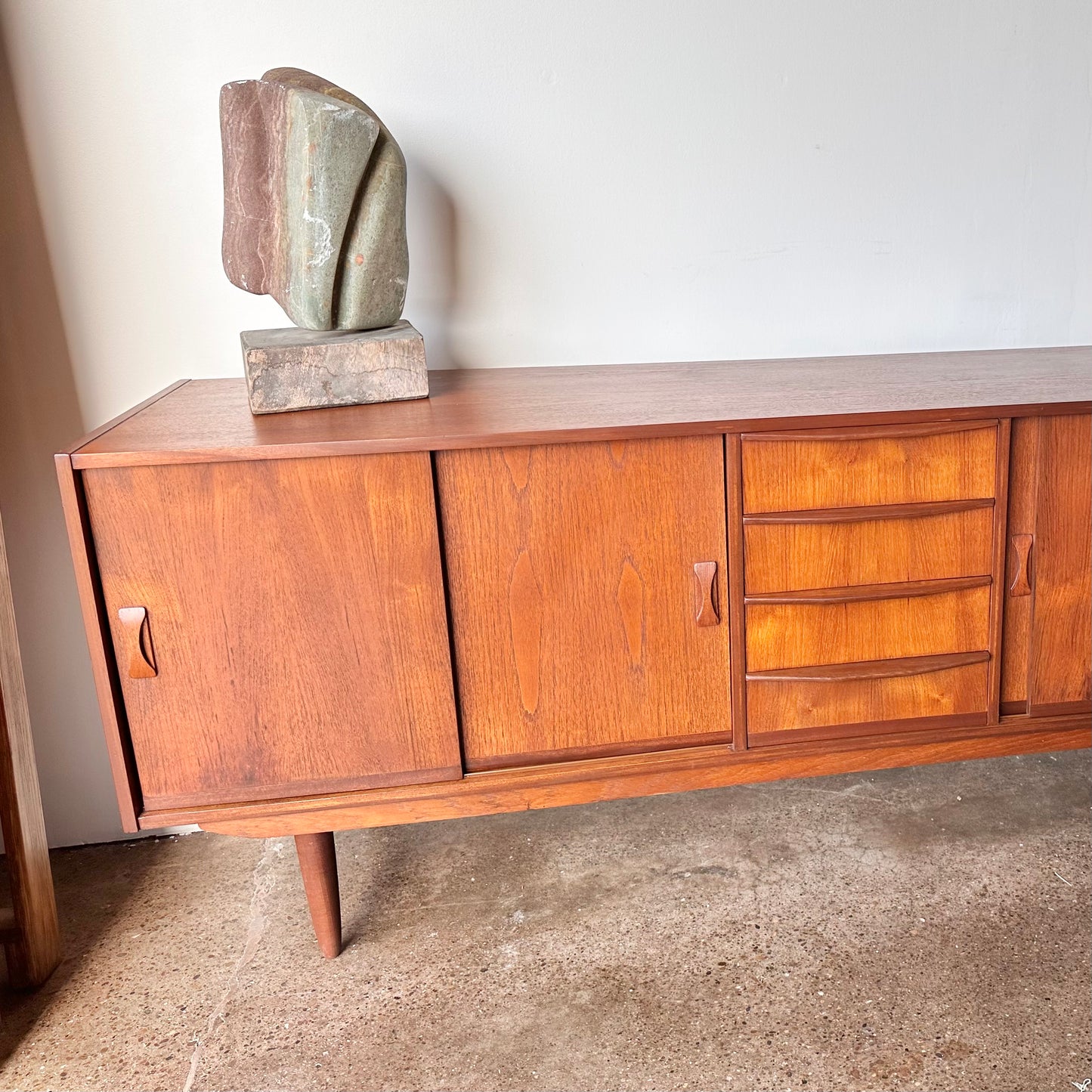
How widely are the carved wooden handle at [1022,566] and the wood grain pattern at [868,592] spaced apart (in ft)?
0.18

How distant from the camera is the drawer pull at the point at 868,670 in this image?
1.40m

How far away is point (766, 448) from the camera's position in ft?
4.33

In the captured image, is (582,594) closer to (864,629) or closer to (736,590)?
(736,590)

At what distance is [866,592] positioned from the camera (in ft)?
4.51

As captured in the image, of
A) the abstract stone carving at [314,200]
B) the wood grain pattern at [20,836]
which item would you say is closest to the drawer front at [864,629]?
the abstract stone carving at [314,200]

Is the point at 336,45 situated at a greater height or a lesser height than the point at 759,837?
greater

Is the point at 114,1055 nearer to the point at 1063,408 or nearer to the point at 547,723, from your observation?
the point at 547,723

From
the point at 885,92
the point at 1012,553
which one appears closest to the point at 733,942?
the point at 1012,553

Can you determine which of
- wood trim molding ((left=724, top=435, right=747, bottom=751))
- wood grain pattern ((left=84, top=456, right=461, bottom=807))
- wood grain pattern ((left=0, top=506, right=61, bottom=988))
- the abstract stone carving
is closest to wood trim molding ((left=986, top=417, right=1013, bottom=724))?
→ wood trim molding ((left=724, top=435, right=747, bottom=751))

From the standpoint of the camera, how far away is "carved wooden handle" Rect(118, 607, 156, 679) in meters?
1.27

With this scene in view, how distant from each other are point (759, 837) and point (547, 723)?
2.13 feet

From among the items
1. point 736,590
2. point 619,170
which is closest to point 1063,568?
point 736,590

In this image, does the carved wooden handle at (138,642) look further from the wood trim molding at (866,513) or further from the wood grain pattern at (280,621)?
the wood trim molding at (866,513)

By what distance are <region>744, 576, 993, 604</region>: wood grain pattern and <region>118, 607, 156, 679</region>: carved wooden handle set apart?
817mm
